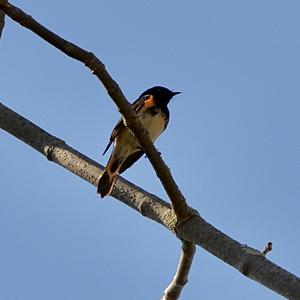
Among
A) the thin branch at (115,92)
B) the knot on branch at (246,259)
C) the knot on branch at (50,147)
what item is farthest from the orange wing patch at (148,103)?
the knot on branch at (246,259)

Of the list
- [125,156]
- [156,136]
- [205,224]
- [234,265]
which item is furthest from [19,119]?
[156,136]

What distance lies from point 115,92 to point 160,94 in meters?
4.70

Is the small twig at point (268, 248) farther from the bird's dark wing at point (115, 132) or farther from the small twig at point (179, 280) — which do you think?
the bird's dark wing at point (115, 132)

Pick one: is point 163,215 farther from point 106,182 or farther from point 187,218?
point 106,182

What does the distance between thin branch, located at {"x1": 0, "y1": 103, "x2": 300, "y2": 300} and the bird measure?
149cm

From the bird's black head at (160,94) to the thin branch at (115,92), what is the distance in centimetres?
390

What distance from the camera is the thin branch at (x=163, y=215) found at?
3.38 m

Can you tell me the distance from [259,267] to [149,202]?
0.95 m

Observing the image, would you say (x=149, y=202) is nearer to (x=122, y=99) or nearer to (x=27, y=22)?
(x=122, y=99)

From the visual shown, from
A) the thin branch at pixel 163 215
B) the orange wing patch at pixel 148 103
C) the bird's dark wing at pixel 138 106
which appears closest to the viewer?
the thin branch at pixel 163 215

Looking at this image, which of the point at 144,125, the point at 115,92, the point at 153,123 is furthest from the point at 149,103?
the point at 115,92

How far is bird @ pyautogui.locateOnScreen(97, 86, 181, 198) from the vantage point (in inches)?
273

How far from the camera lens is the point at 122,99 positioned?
12.8 feet

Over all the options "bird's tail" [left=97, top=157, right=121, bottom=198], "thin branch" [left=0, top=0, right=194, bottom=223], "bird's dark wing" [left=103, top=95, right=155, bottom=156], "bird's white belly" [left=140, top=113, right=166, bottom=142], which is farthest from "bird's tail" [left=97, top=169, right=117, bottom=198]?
"bird's white belly" [left=140, top=113, right=166, bottom=142]
